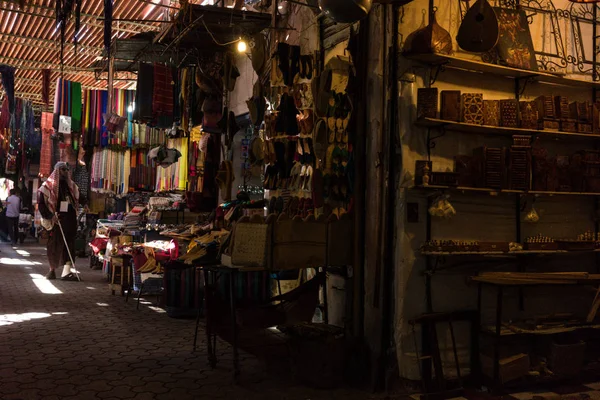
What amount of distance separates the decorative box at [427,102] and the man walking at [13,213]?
51.6ft

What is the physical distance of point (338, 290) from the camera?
4.96m

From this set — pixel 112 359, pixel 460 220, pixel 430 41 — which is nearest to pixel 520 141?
pixel 460 220

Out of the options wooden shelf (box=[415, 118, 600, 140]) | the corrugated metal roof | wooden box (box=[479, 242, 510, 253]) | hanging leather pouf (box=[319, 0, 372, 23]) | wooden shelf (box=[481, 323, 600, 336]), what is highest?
the corrugated metal roof

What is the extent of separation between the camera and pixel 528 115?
4598 millimetres

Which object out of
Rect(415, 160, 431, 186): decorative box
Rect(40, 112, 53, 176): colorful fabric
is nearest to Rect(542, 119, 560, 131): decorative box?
Rect(415, 160, 431, 186): decorative box

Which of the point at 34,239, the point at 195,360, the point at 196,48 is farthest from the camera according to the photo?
the point at 34,239

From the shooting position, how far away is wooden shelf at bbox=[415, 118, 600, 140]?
14.0 ft

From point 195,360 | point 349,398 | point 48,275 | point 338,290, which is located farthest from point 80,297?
point 349,398

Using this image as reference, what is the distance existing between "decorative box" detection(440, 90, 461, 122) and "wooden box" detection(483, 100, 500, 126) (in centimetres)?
25

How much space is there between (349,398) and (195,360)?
1487 mm

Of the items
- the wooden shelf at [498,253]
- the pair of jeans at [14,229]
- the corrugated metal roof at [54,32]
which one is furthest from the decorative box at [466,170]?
the pair of jeans at [14,229]

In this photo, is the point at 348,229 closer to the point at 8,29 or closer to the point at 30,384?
the point at 30,384

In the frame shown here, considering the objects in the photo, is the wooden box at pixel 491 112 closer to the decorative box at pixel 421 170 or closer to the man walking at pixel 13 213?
the decorative box at pixel 421 170

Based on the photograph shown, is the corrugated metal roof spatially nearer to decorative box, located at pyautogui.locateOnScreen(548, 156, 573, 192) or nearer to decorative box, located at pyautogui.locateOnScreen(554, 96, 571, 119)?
decorative box, located at pyautogui.locateOnScreen(554, 96, 571, 119)
